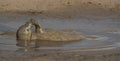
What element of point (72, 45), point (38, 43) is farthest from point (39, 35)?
point (72, 45)

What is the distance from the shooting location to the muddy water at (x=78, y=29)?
9.48 m

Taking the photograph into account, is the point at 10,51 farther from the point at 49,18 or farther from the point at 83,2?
the point at 83,2

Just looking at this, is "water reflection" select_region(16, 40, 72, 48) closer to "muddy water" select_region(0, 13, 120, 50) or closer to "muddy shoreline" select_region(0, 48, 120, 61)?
"muddy water" select_region(0, 13, 120, 50)

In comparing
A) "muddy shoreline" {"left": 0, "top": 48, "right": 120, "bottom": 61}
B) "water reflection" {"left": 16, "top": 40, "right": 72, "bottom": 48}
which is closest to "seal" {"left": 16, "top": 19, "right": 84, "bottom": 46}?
"water reflection" {"left": 16, "top": 40, "right": 72, "bottom": 48}

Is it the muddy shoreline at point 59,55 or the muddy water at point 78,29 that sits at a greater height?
the muddy water at point 78,29

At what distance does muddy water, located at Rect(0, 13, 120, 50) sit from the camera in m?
9.48

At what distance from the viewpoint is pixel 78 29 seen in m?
11.6

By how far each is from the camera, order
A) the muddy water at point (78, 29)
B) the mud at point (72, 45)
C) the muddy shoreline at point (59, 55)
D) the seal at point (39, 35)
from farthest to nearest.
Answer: the seal at point (39, 35), the muddy water at point (78, 29), the mud at point (72, 45), the muddy shoreline at point (59, 55)

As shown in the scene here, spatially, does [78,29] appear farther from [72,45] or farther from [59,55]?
[59,55]

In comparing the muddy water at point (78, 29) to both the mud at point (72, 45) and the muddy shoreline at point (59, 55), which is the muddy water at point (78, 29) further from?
the muddy shoreline at point (59, 55)

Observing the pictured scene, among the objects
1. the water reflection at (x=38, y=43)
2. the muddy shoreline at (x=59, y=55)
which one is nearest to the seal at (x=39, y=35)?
the water reflection at (x=38, y=43)

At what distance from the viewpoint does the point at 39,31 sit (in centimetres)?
1027

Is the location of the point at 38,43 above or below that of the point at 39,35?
below

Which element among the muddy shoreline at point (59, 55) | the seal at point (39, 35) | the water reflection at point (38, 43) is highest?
the seal at point (39, 35)
